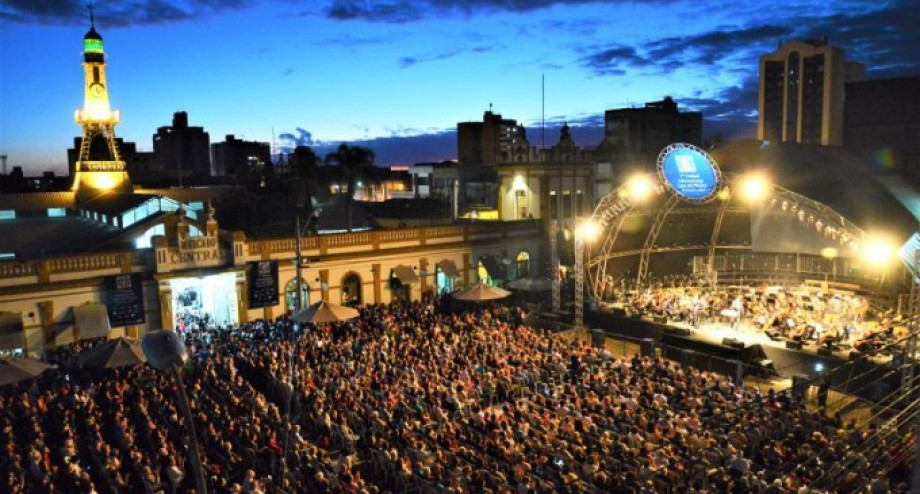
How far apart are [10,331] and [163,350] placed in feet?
71.2

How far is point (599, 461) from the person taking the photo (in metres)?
14.4

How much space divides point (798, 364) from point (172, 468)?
72.3 ft

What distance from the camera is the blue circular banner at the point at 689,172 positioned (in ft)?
91.8

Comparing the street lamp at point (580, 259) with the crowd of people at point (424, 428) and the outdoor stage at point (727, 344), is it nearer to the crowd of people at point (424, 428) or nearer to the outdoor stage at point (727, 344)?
the outdoor stage at point (727, 344)

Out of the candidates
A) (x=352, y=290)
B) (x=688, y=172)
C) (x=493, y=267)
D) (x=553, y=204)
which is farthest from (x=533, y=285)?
(x=553, y=204)

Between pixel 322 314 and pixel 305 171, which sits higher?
pixel 305 171

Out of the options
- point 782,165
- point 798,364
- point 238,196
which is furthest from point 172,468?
point 238,196

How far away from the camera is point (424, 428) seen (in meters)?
17.1

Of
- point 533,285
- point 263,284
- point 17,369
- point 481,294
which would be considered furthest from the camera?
point 533,285

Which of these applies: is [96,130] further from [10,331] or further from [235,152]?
[235,152]

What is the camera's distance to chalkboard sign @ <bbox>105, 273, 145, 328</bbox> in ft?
87.3

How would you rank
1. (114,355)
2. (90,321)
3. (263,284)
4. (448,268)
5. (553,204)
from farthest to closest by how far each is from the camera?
(553,204) < (448,268) < (263,284) < (90,321) < (114,355)

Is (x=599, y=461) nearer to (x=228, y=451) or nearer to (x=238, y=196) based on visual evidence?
(x=228, y=451)

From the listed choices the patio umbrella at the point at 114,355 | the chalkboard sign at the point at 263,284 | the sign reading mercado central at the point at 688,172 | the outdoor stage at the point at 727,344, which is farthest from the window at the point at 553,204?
the patio umbrella at the point at 114,355
